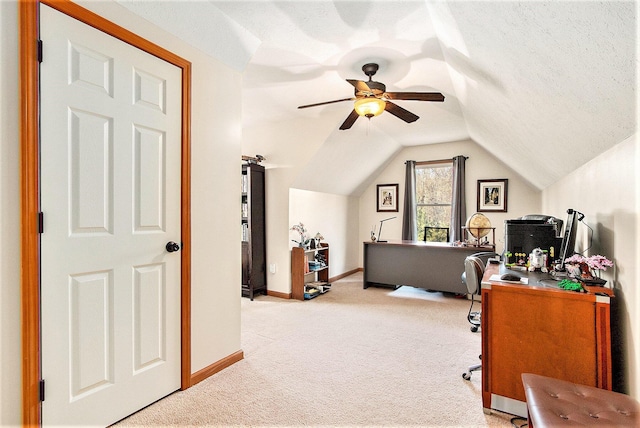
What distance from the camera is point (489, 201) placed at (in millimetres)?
5695

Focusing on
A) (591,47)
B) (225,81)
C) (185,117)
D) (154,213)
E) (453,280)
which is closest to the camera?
(591,47)

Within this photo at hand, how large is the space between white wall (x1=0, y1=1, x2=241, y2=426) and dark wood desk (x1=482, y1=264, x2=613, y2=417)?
6.08 ft

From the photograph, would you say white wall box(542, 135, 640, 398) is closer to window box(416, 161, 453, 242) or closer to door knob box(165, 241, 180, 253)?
door knob box(165, 241, 180, 253)

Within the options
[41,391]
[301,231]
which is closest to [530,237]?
[301,231]

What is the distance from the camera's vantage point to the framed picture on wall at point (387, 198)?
650 centimetres

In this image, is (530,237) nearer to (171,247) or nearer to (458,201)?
(171,247)

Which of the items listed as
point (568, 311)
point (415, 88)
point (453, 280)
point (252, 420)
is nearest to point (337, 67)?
point (415, 88)

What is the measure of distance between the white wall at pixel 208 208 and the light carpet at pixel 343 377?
0.35 metres

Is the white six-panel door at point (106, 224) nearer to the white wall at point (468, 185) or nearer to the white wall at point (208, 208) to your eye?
the white wall at point (208, 208)

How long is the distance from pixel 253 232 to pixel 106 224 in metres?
2.99

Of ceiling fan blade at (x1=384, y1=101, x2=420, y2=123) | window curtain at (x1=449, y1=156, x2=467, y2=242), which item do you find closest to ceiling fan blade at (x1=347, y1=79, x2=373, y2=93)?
ceiling fan blade at (x1=384, y1=101, x2=420, y2=123)

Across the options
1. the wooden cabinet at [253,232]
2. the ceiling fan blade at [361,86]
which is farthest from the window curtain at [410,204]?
the ceiling fan blade at [361,86]

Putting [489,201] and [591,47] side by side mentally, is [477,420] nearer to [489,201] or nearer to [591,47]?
Answer: [591,47]

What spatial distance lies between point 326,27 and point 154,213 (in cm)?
177
